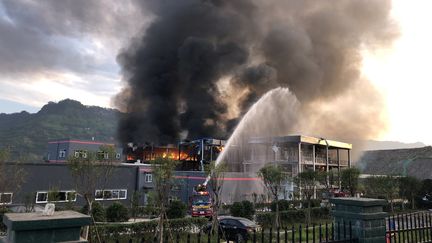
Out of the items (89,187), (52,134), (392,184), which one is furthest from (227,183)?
(52,134)

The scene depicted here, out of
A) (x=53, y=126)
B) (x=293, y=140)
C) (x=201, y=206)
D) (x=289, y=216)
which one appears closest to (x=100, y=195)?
(x=201, y=206)

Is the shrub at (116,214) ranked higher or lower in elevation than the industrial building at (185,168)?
lower

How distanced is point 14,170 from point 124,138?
53.7m

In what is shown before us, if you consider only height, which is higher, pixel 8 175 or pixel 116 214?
pixel 8 175

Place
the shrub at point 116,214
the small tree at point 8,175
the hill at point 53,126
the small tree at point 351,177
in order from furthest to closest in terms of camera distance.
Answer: the hill at point 53,126 → the small tree at point 351,177 → the shrub at point 116,214 → the small tree at point 8,175

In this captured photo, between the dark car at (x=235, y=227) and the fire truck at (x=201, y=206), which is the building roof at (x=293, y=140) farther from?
the dark car at (x=235, y=227)

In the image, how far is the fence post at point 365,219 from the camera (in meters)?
5.89

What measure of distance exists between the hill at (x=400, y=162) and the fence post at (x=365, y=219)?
5552cm

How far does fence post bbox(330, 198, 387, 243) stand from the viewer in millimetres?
5887

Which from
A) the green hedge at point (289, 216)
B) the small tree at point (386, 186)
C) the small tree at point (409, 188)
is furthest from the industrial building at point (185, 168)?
the small tree at point (409, 188)

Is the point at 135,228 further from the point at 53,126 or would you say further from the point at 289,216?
the point at 53,126

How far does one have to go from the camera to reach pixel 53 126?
286 feet

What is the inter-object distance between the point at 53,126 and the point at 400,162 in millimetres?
85006

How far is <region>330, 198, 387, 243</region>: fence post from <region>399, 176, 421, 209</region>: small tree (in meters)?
32.0
